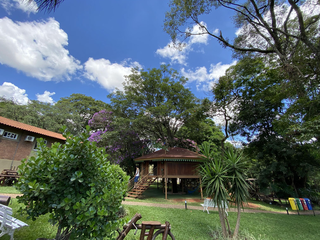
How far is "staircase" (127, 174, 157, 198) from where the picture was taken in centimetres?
1303

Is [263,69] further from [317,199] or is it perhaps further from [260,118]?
[317,199]

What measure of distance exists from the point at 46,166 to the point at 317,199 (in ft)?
→ 75.0

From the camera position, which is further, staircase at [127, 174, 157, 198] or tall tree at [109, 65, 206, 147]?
tall tree at [109, 65, 206, 147]

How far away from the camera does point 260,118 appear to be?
15148 millimetres

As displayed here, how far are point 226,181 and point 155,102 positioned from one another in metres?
13.5

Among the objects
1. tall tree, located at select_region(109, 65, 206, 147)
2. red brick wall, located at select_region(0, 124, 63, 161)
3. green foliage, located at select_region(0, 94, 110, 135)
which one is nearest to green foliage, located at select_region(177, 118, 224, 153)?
tall tree, located at select_region(109, 65, 206, 147)

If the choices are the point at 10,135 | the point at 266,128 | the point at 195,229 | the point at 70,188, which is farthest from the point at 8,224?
the point at 266,128

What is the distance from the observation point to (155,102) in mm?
18031

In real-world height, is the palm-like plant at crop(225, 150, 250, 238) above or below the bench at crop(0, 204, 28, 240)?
above

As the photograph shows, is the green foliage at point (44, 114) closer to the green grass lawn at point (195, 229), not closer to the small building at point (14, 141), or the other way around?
the small building at point (14, 141)

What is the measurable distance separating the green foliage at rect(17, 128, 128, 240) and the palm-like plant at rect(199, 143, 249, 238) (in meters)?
3.82

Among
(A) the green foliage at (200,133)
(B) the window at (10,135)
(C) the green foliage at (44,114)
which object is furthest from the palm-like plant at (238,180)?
(B) the window at (10,135)

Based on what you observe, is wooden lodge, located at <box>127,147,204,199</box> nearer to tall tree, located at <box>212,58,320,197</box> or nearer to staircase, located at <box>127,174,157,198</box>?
staircase, located at <box>127,174,157,198</box>

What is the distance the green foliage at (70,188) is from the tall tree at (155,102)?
13.0 meters
